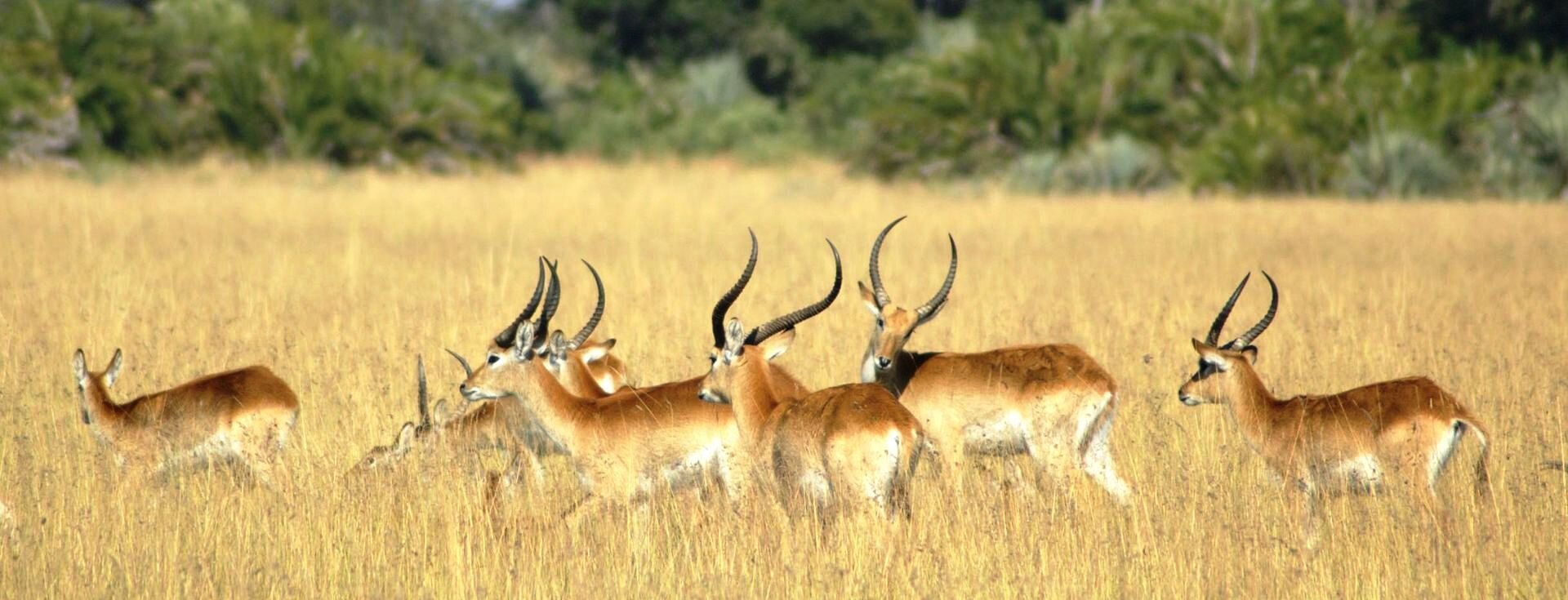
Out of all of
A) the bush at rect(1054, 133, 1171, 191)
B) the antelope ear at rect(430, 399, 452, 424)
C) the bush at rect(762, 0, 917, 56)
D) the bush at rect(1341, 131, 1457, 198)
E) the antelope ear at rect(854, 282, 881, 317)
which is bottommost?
the antelope ear at rect(430, 399, 452, 424)

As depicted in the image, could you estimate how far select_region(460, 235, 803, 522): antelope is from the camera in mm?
6164

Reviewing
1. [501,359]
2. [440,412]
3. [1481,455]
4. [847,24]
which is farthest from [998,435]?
[847,24]

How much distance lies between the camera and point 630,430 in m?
6.20

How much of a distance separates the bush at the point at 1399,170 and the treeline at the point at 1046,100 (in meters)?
0.03

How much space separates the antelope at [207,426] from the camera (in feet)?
20.9

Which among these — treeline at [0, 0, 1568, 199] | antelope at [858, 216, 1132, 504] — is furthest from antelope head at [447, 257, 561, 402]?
treeline at [0, 0, 1568, 199]

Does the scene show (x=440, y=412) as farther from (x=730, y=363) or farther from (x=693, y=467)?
(x=730, y=363)

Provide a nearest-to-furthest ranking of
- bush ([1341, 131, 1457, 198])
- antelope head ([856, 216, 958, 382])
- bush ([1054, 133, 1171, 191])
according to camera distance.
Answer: antelope head ([856, 216, 958, 382])
bush ([1341, 131, 1457, 198])
bush ([1054, 133, 1171, 191])

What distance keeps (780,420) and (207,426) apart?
2276 millimetres

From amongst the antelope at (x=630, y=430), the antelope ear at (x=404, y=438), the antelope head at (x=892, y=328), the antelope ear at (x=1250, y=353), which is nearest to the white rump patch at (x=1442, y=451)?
A: the antelope ear at (x=1250, y=353)

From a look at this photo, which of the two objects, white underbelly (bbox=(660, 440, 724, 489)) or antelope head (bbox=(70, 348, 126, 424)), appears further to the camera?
antelope head (bbox=(70, 348, 126, 424))

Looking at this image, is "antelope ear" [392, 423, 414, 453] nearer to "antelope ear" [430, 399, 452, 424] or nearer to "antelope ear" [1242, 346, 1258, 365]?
"antelope ear" [430, 399, 452, 424]

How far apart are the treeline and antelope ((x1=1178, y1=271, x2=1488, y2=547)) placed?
606 inches

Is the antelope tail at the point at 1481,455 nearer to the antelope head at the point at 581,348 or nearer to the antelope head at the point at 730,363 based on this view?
the antelope head at the point at 730,363
